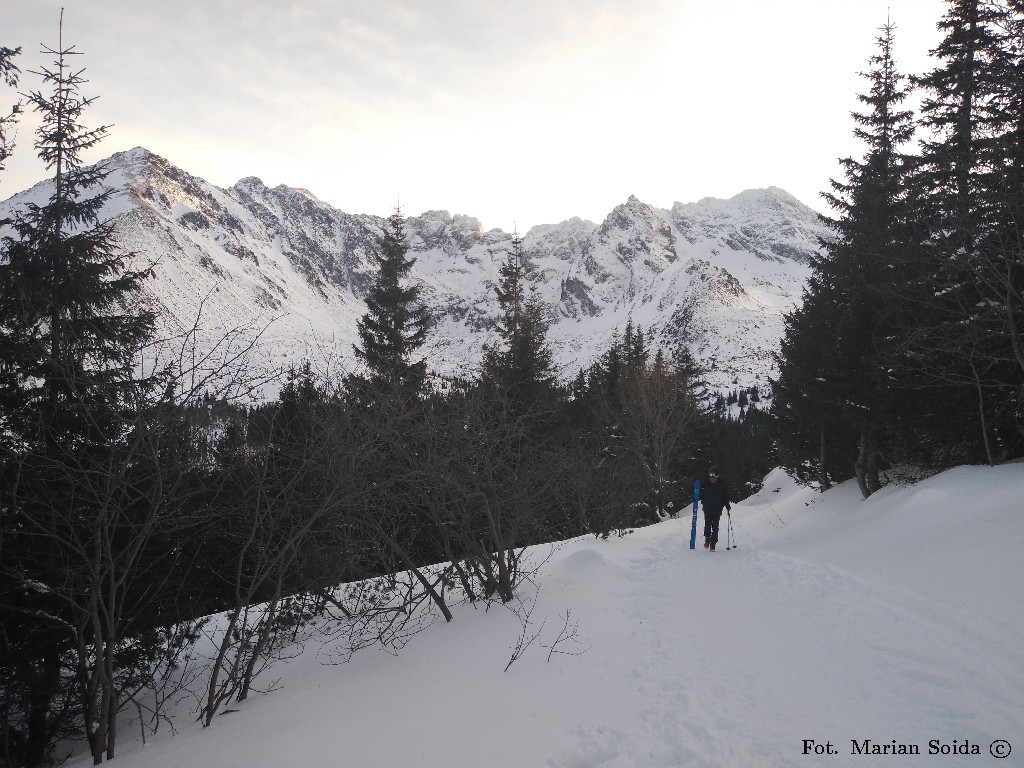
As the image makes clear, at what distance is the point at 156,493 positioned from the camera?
17.3ft

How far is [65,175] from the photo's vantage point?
8898 millimetres

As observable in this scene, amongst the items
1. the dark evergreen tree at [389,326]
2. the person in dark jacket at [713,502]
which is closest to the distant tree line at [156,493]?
the person in dark jacket at [713,502]

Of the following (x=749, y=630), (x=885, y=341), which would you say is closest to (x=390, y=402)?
(x=749, y=630)

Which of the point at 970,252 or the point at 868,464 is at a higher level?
the point at 970,252

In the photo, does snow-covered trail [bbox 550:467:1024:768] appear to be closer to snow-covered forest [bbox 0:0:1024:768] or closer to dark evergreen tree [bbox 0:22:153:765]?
snow-covered forest [bbox 0:0:1024:768]

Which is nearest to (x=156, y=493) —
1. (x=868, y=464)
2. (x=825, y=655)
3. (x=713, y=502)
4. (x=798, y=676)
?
Answer: (x=798, y=676)

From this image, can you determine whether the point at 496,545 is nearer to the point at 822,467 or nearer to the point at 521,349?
the point at 822,467

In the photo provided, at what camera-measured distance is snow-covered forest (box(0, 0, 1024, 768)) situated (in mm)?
4828

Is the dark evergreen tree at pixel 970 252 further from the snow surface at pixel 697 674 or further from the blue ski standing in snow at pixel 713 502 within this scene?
the blue ski standing in snow at pixel 713 502

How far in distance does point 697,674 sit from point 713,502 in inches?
257

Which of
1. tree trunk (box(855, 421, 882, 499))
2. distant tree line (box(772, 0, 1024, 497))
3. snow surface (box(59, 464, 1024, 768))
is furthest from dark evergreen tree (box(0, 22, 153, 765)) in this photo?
tree trunk (box(855, 421, 882, 499))

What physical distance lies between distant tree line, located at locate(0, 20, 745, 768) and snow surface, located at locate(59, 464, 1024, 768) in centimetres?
→ 95

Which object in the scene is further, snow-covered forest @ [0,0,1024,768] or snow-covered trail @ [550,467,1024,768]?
snow-covered forest @ [0,0,1024,768]

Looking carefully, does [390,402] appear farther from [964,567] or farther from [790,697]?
[964,567]
